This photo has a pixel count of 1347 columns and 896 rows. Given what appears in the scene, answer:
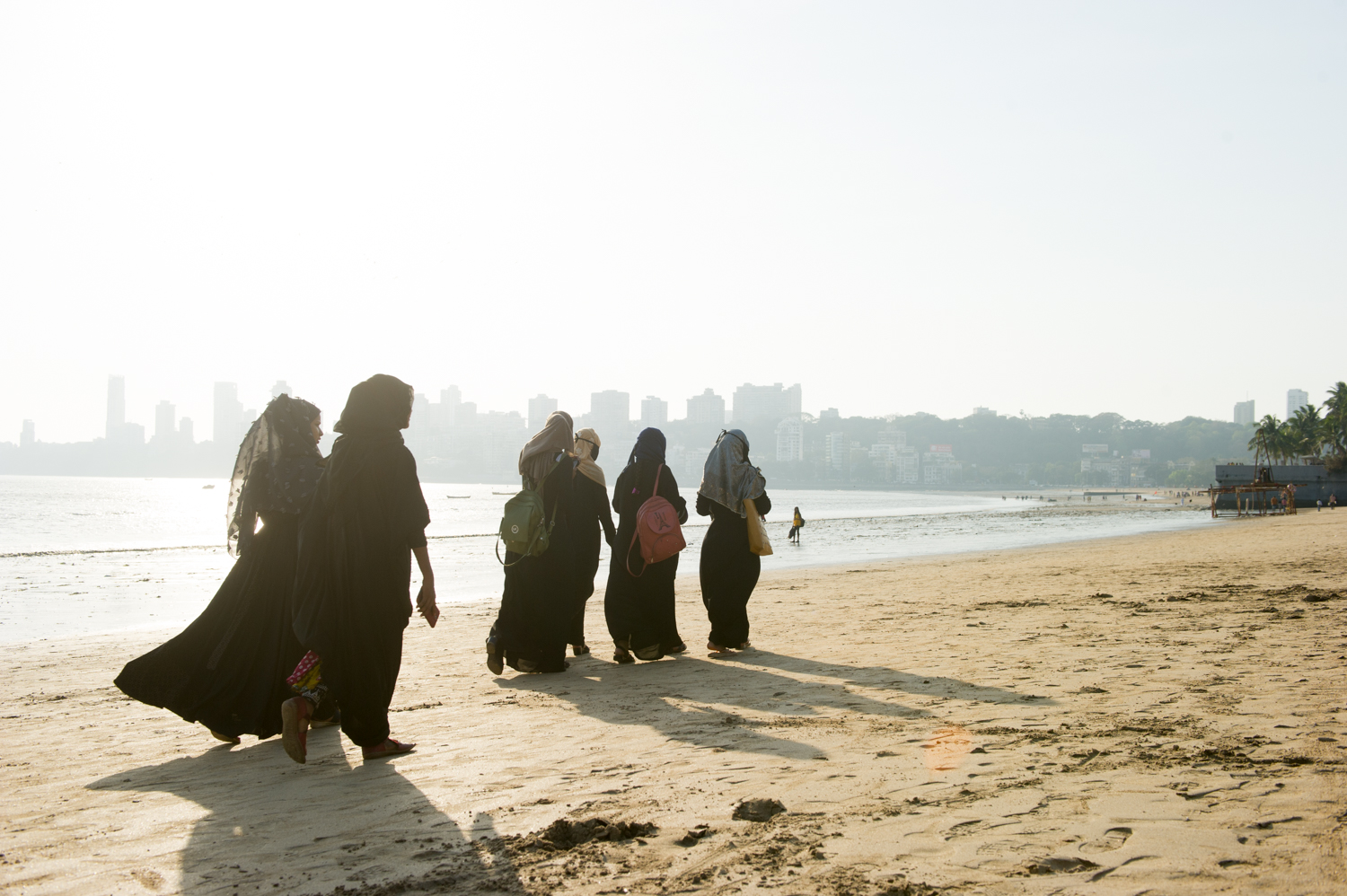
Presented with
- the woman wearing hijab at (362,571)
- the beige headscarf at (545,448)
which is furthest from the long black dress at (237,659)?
the beige headscarf at (545,448)

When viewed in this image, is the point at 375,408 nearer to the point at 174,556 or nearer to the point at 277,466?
the point at 277,466

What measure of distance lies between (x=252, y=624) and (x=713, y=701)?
2.25 meters

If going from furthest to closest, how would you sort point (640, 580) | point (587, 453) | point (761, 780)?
point (587, 453) < point (640, 580) < point (761, 780)

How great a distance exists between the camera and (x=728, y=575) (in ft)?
21.9

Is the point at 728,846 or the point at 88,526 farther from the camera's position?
the point at 88,526

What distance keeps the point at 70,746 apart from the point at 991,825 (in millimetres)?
4122

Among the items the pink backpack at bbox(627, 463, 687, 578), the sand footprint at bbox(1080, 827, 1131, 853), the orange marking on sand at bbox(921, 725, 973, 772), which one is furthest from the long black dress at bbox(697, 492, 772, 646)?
the sand footprint at bbox(1080, 827, 1131, 853)

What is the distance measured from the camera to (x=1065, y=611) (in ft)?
26.8

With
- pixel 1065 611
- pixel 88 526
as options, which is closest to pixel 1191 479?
pixel 88 526

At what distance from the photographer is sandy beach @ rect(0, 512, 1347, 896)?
2.44m

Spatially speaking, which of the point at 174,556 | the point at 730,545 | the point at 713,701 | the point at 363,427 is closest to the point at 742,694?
the point at 713,701

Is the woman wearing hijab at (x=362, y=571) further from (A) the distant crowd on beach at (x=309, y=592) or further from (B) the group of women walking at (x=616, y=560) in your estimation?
(B) the group of women walking at (x=616, y=560)

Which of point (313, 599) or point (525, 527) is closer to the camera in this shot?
point (313, 599)

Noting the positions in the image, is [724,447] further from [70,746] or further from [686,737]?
[70,746]
